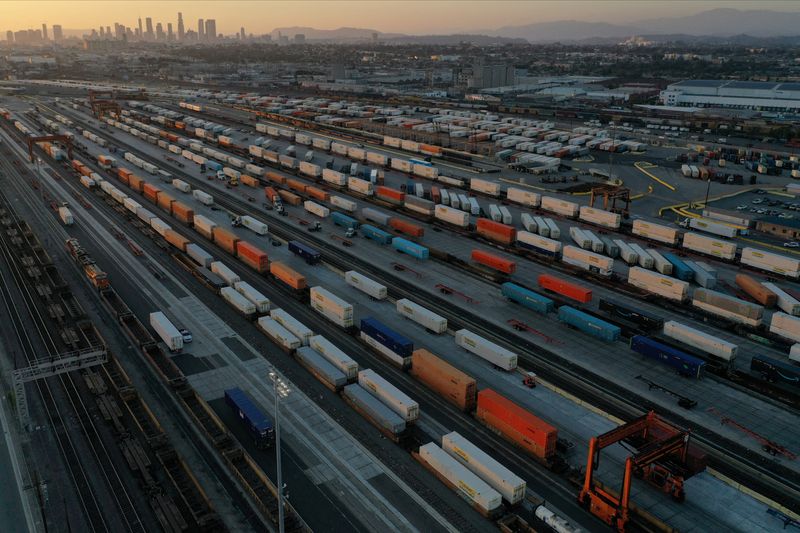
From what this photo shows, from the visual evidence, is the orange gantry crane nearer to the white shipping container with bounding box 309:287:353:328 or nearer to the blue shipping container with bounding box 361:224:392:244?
the white shipping container with bounding box 309:287:353:328

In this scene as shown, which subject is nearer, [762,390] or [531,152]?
[762,390]

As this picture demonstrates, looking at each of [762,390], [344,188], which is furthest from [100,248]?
[762,390]

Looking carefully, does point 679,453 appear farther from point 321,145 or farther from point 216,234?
point 321,145

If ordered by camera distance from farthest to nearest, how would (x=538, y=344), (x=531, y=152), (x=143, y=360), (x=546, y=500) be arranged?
(x=531, y=152) < (x=538, y=344) < (x=143, y=360) < (x=546, y=500)

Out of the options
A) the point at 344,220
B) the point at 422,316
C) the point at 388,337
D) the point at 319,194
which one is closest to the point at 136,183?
the point at 319,194

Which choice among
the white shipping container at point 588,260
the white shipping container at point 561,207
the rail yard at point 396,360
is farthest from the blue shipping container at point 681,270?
the white shipping container at point 561,207
